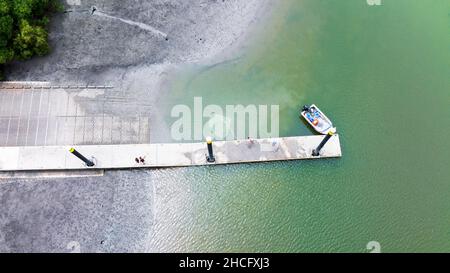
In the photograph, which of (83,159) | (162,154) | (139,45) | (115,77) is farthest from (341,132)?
(83,159)

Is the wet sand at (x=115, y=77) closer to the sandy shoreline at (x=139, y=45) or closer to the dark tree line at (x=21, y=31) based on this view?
the sandy shoreline at (x=139, y=45)

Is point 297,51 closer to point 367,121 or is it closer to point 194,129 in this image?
point 367,121

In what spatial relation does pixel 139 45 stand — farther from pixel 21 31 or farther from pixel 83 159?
Answer: pixel 83 159

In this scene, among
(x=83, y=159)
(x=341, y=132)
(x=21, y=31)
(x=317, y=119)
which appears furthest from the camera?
(x=341, y=132)

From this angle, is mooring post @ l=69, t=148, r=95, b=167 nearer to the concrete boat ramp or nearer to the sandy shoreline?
the concrete boat ramp

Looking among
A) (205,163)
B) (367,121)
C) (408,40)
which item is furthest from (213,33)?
(408,40)

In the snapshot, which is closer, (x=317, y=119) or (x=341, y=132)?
(x=317, y=119)
